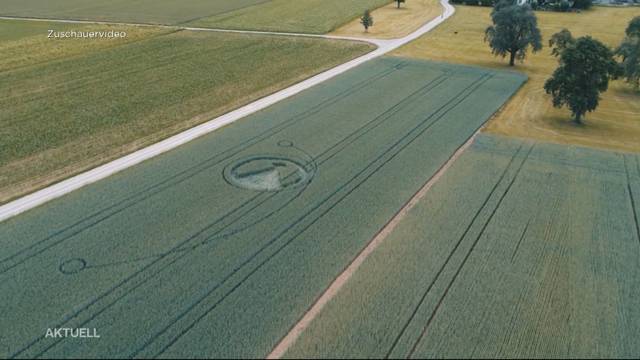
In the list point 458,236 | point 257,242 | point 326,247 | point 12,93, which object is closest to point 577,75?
point 458,236

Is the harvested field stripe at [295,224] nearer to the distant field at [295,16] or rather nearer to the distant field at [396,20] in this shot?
the distant field at [396,20]

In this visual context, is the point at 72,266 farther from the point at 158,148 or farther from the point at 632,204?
the point at 632,204

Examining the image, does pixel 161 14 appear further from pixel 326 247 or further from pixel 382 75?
pixel 326 247

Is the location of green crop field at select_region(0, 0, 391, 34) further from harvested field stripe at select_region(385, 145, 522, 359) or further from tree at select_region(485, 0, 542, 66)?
harvested field stripe at select_region(385, 145, 522, 359)

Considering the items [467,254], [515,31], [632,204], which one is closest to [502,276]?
[467,254]

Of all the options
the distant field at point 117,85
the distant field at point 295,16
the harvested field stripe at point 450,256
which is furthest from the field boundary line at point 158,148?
the harvested field stripe at point 450,256

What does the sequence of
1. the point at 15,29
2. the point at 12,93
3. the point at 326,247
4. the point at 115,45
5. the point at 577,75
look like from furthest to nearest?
the point at 15,29, the point at 115,45, the point at 12,93, the point at 577,75, the point at 326,247
